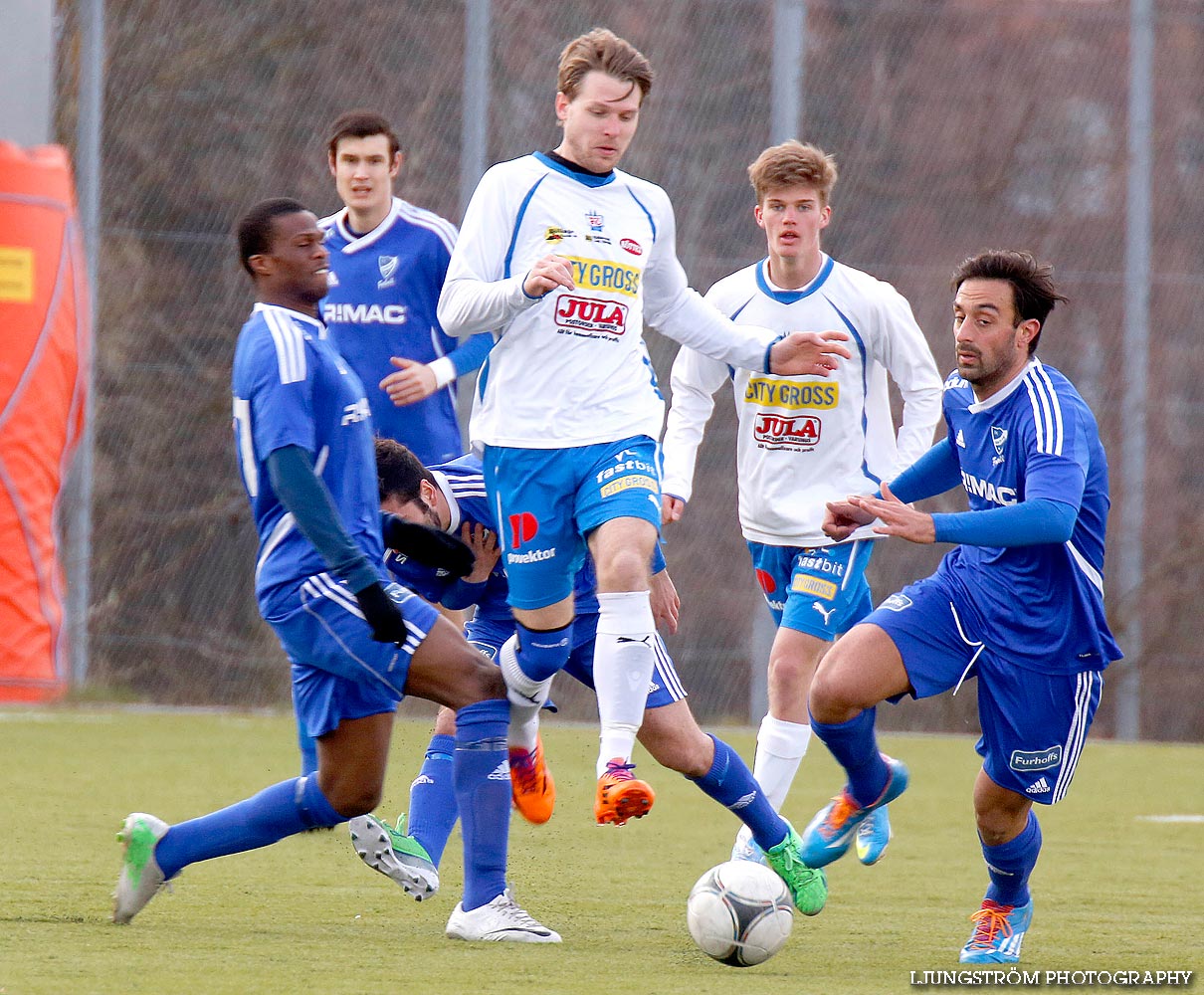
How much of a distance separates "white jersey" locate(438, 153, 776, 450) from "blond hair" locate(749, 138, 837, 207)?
0.97 metres

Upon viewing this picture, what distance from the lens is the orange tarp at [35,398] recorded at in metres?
10.7

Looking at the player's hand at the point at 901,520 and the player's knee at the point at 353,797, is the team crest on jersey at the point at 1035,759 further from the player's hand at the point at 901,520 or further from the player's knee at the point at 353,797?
the player's knee at the point at 353,797

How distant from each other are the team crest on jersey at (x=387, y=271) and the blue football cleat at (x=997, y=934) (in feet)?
9.47

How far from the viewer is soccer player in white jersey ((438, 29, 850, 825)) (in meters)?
4.68

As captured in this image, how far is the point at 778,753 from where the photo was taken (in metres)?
5.86

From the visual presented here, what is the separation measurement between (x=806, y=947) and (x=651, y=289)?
6.41 ft

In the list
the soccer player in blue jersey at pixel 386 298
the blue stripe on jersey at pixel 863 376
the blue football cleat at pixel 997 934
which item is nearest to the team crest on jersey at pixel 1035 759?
the blue football cleat at pixel 997 934

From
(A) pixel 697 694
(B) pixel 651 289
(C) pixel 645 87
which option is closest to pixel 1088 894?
(B) pixel 651 289

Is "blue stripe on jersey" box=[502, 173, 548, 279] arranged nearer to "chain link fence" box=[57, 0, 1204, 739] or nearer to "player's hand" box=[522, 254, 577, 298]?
"player's hand" box=[522, 254, 577, 298]

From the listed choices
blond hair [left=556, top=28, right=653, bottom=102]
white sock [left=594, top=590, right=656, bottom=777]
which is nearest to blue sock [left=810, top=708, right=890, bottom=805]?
white sock [left=594, top=590, right=656, bottom=777]

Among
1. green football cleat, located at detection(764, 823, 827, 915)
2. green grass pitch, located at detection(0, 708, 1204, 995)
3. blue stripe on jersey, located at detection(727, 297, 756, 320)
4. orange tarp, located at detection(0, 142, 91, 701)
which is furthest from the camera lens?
orange tarp, located at detection(0, 142, 91, 701)

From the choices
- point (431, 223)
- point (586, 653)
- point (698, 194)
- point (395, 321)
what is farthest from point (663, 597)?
point (698, 194)

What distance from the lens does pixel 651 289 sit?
5340mm

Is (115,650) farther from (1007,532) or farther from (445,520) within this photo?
(1007,532)
